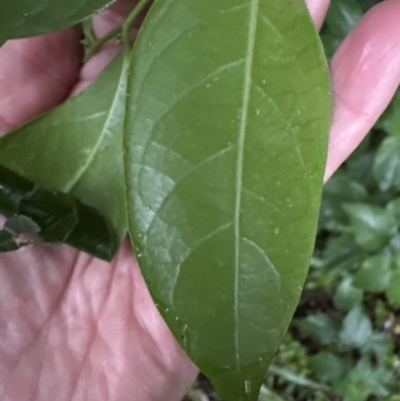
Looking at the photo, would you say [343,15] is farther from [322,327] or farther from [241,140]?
[322,327]

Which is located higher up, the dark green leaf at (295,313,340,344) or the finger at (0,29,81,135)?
the finger at (0,29,81,135)

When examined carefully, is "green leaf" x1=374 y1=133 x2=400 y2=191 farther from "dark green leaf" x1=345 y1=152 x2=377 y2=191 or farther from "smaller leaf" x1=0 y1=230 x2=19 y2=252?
"smaller leaf" x1=0 y1=230 x2=19 y2=252

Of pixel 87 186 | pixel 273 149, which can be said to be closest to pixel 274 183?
pixel 273 149

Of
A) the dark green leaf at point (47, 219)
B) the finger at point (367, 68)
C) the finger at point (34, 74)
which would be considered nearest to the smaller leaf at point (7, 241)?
the dark green leaf at point (47, 219)

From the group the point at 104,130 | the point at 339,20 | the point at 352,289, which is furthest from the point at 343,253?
the point at 104,130

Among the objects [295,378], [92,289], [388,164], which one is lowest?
[295,378]

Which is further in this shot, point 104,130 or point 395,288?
point 395,288

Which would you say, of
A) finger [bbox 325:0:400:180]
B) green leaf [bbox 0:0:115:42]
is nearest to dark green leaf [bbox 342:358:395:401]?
finger [bbox 325:0:400:180]
